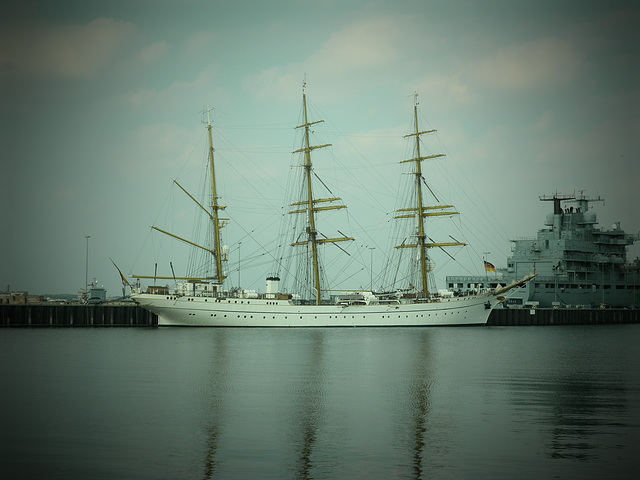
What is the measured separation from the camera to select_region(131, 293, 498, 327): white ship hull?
79.7m

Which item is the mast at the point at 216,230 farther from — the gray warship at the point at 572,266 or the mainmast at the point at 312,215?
the gray warship at the point at 572,266

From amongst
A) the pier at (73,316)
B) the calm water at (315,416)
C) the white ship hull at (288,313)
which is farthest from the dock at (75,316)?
the calm water at (315,416)

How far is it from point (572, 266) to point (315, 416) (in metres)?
96.5

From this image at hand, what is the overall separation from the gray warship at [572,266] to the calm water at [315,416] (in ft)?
215

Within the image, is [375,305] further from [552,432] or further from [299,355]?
[552,432]

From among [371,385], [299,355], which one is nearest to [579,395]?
[371,385]

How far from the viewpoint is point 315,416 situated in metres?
23.5

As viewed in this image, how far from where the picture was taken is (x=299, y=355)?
46.0 meters

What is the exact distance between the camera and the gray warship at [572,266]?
110 metres

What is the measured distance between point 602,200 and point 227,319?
68.9m

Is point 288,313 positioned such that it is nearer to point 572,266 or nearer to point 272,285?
point 272,285

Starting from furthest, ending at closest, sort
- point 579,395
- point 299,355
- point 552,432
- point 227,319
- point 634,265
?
point 634,265 < point 227,319 < point 299,355 < point 579,395 < point 552,432

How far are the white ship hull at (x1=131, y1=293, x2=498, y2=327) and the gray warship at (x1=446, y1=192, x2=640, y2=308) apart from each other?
2461 cm

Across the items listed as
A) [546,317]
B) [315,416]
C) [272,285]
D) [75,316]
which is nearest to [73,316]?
[75,316]
